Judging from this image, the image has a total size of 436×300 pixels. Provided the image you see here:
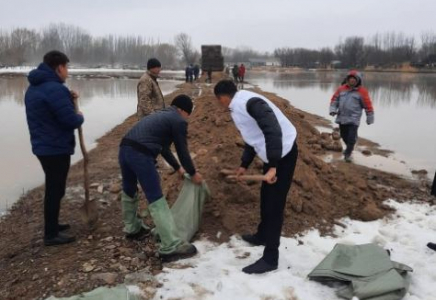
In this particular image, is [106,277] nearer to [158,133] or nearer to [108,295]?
[108,295]

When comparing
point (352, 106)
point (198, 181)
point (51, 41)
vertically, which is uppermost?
point (51, 41)

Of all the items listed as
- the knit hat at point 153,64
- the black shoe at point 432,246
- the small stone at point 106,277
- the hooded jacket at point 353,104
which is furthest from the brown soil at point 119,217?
the knit hat at point 153,64

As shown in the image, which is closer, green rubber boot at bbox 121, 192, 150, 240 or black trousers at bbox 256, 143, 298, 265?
black trousers at bbox 256, 143, 298, 265

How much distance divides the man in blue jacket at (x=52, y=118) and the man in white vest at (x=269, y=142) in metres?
1.39

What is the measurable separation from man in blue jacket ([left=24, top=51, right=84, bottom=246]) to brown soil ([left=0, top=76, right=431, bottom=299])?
2.09 ft

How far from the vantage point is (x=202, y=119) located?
10727mm

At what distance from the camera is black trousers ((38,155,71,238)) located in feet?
12.4

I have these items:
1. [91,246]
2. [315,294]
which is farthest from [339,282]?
[91,246]

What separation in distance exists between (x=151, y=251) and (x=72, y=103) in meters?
1.56

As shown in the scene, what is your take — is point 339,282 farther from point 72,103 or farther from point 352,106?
point 352,106

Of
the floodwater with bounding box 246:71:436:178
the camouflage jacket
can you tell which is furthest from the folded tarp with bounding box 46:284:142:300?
the floodwater with bounding box 246:71:436:178

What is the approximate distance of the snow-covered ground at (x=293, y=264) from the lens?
3.20 meters

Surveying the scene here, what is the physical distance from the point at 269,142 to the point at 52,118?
196 cm

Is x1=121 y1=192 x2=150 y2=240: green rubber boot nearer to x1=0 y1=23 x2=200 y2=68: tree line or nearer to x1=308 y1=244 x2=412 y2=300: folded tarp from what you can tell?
x1=308 y1=244 x2=412 y2=300: folded tarp
